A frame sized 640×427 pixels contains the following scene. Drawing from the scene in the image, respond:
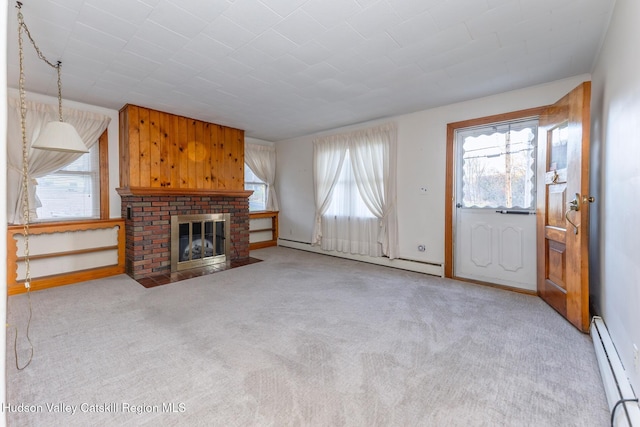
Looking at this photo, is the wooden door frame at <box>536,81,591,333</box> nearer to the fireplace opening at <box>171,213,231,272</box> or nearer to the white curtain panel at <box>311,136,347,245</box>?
the white curtain panel at <box>311,136,347,245</box>

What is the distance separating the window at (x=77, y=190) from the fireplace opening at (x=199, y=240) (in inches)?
38.0

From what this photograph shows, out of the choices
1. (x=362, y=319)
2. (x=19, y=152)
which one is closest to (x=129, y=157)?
(x=19, y=152)

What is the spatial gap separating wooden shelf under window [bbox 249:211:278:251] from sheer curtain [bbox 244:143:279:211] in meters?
0.24

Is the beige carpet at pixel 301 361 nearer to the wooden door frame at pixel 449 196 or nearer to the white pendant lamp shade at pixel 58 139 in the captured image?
the wooden door frame at pixel 449 196

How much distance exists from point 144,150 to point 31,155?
44.4 inches

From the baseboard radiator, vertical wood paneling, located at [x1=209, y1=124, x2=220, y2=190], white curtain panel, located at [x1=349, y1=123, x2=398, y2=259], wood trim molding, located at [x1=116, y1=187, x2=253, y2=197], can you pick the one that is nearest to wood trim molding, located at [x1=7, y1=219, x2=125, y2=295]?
wood trim molding, located at [x1=116, y1=187, x2=253, y2=197]

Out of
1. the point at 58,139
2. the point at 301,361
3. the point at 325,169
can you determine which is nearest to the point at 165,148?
the point at 58,139

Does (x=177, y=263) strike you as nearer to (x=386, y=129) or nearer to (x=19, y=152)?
(x=19, y=152)

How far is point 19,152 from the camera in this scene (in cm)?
322

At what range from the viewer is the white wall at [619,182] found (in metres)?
1.47

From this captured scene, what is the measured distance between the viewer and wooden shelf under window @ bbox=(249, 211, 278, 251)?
19.1ft

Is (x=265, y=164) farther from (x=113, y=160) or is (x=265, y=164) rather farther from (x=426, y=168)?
(x=426, y=168)

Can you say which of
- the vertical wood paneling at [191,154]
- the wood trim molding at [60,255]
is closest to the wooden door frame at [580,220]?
the vertical wood paneling at [191,154]

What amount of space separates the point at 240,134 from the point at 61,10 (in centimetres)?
312
